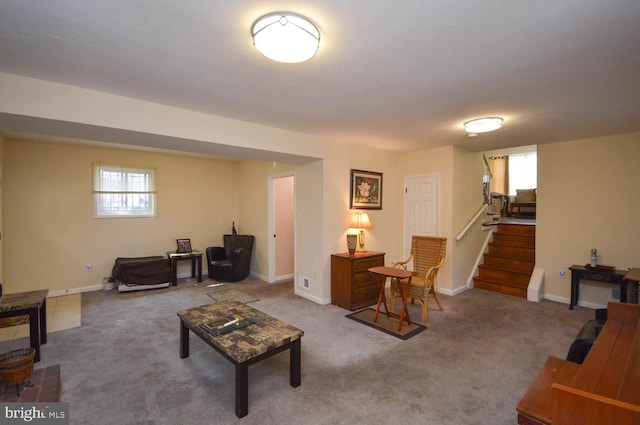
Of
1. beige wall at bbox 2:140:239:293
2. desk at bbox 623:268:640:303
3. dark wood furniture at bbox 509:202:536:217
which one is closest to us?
desk at bbox 623:268:640:303

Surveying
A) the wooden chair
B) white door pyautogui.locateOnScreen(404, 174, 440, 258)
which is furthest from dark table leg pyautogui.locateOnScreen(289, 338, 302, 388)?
white door pyautogui.locateOnScreen(404, 174, 440, 258)

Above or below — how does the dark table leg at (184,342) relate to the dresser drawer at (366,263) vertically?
below

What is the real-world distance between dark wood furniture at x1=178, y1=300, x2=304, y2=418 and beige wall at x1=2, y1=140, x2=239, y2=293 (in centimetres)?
357

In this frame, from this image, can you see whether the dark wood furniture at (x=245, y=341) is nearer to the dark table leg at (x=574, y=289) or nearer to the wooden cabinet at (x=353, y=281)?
the wooden cabinet at (x=353, y=281)

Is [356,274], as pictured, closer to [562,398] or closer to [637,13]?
[562,398]

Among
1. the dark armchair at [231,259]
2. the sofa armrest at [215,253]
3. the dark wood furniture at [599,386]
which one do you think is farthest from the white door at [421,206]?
the sofa armrest at [215,253]

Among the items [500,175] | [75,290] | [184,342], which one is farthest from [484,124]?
[75,290]

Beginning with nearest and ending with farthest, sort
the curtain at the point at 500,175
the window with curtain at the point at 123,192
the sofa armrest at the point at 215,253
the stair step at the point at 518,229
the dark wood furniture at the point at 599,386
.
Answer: the dark wood furniture at the point at 599,386
the window with curtain at the point at 123,192
the stair step at the point at 518,229
the sofa armrest at the point at 215,253
the curtain at the point at 500,175

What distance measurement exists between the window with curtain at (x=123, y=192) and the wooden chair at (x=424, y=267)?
4.74m

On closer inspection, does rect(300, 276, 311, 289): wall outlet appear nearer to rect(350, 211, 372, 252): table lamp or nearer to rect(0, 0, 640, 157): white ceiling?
rect(350, 211, 372, 252): table lamp

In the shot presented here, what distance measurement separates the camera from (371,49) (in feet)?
6.21

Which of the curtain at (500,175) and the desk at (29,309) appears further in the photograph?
the curtain at (500,175)

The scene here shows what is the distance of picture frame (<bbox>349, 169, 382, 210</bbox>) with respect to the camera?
4746 millimetres

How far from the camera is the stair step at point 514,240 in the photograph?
546 cm
